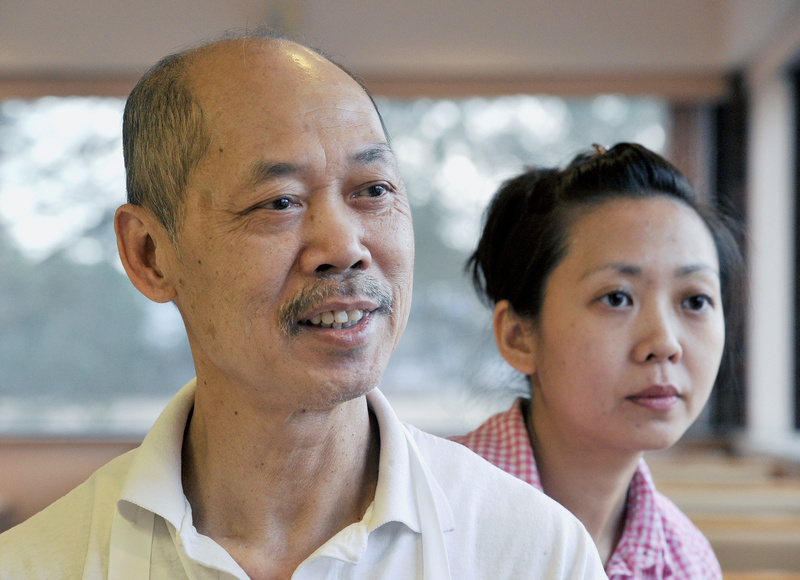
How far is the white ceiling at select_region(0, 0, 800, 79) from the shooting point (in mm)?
3869

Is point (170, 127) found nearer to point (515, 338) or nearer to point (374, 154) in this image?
point (374, 154)

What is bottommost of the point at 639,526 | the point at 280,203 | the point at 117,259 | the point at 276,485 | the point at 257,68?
the point at 639,526

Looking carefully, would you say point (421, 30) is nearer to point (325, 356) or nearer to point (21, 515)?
point (21, 515)

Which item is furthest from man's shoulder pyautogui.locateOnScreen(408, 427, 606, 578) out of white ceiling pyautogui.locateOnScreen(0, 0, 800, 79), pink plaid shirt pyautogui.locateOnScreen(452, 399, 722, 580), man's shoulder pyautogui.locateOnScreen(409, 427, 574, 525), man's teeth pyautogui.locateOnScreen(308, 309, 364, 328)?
white ceiling pyautogui.locateOnScreen(0, 0, 800, 79)

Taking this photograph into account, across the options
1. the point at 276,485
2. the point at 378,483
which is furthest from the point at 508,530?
the point at 276,485

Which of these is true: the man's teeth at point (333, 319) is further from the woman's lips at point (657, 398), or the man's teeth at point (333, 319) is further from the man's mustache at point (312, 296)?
the woman's lips at point (657, 398)

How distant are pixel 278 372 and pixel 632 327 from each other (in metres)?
0.64

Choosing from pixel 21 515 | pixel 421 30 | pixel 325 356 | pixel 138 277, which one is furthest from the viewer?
pixel 421 30

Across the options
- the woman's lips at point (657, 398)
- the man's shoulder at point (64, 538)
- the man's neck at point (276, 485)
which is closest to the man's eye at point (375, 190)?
the man's neck at point (276, 485)

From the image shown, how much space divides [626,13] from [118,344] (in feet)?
10.2

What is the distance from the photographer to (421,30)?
391cm

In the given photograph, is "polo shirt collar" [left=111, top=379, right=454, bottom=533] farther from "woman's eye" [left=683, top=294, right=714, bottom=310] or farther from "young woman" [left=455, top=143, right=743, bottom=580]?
"woman's eye" [left=683, top=294, right=714, bottom=310]

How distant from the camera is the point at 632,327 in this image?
50.1 inches

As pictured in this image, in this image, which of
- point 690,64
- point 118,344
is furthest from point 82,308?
point 690,64
